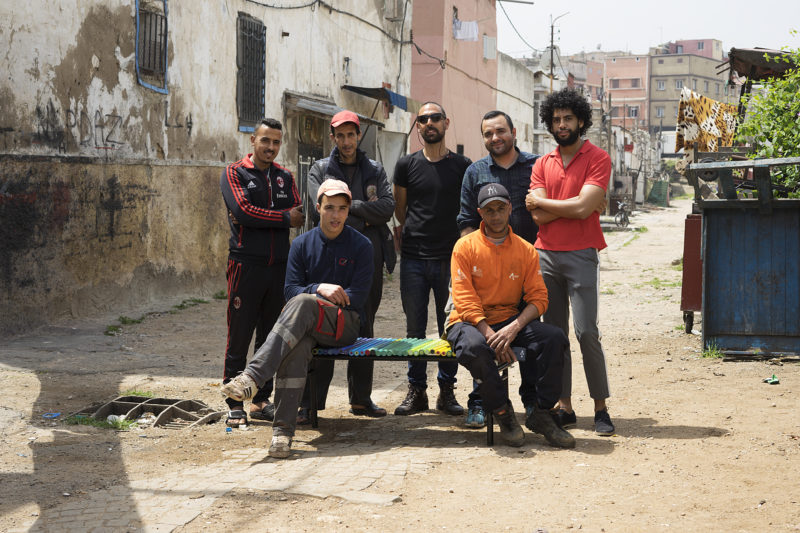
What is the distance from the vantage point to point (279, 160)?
14203 mm

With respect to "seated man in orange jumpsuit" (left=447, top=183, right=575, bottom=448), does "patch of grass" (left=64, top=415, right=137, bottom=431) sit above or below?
below

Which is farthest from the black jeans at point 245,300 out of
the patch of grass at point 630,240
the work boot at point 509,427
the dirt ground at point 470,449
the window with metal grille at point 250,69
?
the patch of grass at point 630,240

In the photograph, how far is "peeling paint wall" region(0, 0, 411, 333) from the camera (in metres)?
8.54

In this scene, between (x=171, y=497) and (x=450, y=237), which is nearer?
(x=171, y=497)

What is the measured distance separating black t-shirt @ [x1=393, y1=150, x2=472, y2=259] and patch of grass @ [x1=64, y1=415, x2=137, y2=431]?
2090mm

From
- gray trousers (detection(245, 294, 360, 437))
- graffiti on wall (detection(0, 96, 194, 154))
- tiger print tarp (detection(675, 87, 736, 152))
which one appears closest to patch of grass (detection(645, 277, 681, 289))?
tiger print tarp (detection(675, 87, 736, 152))

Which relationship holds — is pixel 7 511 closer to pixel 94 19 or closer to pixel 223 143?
pixel 94 19

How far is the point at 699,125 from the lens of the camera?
456 inches

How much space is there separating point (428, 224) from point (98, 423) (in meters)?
2.45

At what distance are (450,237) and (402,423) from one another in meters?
1.23

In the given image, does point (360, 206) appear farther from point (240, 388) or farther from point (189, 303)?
point (189, 303)

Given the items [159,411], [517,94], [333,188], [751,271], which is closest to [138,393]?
[159,411]

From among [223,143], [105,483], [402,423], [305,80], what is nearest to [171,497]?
[105,483]

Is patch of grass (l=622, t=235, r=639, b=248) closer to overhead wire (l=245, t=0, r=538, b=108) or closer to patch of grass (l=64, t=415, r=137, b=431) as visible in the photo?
overhead wire (l=245, t=0, r=538, b=108)
